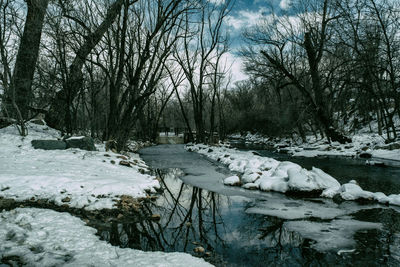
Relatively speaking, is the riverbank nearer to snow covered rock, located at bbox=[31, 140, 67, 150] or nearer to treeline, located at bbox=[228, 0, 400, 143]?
snow covered rock, located at bbox=[31, 140, 67, 150]

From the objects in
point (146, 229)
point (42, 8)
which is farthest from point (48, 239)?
point (42, 8)

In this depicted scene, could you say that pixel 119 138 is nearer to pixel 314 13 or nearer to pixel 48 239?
pixel 48 239

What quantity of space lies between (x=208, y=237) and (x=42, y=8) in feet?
30.6

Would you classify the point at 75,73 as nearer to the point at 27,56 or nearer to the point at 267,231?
the point at 27,56

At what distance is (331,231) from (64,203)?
3.78 m

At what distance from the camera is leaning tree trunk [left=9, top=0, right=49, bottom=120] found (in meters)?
8.98

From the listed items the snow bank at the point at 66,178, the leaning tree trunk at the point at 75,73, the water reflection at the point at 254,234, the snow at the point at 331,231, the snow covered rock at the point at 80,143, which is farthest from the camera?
the leaning tree trunk at the point at 75,73

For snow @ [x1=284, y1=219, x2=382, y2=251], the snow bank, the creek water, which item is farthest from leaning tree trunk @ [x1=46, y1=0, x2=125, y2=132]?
snow @ [x1=284, y1=219, x2=382, y2=251]

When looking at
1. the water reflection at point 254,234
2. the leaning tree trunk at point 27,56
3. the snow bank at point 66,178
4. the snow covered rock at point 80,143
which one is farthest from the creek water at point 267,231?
the leaning tree trunk at point 27,56

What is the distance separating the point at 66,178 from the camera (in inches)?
179

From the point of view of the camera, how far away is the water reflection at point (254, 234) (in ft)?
8.34

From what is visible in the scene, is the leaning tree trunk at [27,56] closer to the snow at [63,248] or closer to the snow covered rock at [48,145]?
the snow covered rock at [48,145]

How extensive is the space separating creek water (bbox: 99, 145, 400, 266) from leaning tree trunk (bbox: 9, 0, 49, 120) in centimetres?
781

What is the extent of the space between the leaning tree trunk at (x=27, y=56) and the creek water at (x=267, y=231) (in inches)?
307
